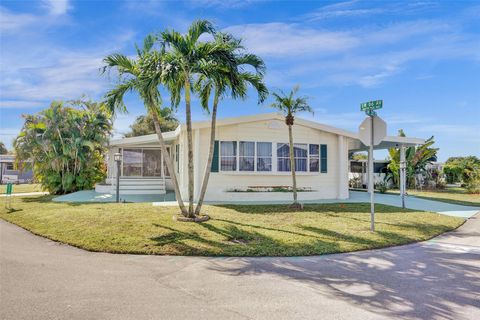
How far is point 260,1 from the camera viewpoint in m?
10.7

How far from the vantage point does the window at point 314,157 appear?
16344 mm

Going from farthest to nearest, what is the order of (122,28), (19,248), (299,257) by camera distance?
(122,28) < (19,248) < (299,257)

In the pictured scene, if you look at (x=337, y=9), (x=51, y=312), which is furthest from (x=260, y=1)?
(x=51, y=312)

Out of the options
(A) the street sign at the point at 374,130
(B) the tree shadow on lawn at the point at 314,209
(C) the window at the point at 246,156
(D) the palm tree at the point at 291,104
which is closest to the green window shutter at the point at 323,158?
(B) the tree shadow on lawn at the point at 314,209

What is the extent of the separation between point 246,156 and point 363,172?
14.7 metres

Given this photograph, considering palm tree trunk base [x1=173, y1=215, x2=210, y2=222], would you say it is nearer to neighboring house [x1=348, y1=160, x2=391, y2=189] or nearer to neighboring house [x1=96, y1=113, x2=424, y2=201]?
neighboring house [x1=96, y1=113, x2=424, y2=201]

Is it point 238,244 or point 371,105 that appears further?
point 371,105

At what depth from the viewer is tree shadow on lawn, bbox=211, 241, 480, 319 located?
3941 mm

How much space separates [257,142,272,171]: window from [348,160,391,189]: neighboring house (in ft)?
41.5

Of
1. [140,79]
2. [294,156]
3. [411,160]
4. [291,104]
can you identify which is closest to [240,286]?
[140,79]

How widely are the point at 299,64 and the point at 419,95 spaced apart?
6524 mm

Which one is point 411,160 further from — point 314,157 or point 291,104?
point 291,104

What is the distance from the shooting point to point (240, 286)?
180 inches

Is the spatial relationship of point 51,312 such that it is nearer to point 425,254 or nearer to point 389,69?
point 425,254
